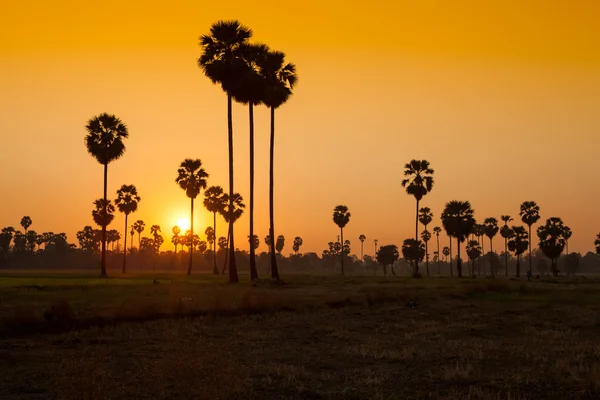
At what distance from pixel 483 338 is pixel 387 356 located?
5711mm

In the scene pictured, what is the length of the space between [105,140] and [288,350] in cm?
5910

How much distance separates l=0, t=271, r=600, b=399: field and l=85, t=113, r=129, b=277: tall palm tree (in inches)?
1643

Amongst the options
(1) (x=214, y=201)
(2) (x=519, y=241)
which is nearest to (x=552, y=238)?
(2) (x=519, y=241)

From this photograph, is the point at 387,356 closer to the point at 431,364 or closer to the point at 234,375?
the point at 431,364

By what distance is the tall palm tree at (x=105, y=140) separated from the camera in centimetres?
6856

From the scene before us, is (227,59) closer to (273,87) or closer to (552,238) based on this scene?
(273,87)

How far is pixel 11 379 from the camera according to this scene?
12.8 meters

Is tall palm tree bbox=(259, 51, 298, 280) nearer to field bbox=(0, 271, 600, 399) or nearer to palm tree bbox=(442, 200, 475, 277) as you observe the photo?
field bbox=(0, 271, 600, 399)

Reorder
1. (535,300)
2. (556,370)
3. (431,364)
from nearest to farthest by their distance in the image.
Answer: (556,370), (431,364), (535,300)

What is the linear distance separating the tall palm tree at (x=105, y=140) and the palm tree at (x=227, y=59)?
2331cm

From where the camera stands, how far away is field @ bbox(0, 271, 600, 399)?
38.3 ft

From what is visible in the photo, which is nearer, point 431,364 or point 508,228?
point 431,364

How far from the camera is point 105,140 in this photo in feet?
227

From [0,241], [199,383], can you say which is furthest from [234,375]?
[0,241]
